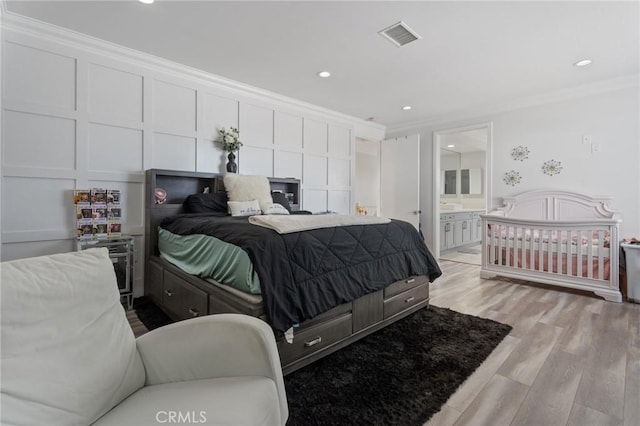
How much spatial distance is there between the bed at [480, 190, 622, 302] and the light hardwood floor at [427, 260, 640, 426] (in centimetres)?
30

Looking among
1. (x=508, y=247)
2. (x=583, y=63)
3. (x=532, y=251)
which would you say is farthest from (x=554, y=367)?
(x=583, y=63)

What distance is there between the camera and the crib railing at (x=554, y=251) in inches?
125

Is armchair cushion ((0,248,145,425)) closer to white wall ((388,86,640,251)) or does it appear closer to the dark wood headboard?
the dark wood headboard

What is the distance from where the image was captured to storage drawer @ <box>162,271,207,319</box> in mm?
2042

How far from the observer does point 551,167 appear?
4078mm

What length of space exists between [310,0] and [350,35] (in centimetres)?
57

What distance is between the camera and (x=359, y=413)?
1.46 m

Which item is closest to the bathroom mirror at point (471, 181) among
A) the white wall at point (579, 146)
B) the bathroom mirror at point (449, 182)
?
the bathroom mirror at point (449, 182)

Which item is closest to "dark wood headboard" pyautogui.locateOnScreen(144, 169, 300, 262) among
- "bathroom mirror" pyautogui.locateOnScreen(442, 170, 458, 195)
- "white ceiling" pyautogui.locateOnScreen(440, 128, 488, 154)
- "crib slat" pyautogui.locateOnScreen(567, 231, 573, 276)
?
"crib slat" pyautogui.locateOnScreen(567, 231, 573, 276)

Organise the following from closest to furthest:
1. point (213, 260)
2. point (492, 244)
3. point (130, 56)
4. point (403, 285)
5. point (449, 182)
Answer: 1. point (213, 260)
2. point (403, 285)
3. point (130, 56)
4. point (492, 244)
5. point (449, 182)

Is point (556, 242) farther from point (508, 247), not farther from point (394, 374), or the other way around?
point (394, 374)

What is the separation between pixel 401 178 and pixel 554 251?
2641 mm

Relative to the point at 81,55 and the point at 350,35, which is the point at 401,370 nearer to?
the point at 350,35

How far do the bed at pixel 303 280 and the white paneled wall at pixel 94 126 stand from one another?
0.48 metres
